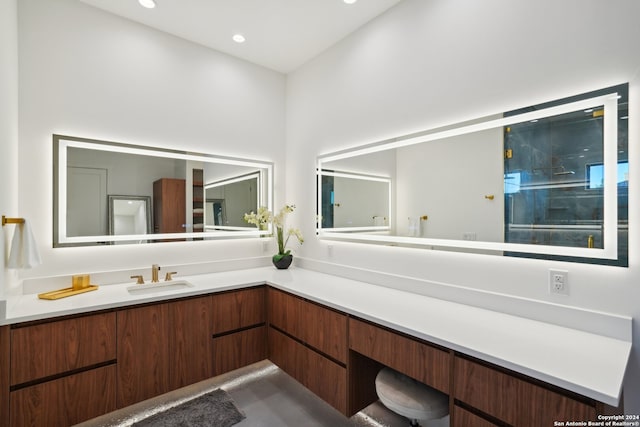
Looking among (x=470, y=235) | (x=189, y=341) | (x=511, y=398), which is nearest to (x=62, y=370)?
(x=189, y=341)

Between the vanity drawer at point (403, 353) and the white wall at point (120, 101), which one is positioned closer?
the vanity drawer at point (403, 353)

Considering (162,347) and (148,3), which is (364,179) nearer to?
(162,347)

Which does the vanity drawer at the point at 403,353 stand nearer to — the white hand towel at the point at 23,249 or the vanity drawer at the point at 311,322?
the vanity drawer at the point at 311,322

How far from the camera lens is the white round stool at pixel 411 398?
4.99 feet

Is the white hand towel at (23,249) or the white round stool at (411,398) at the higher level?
the white hand towel at (23,249)

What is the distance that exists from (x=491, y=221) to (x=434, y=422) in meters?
1.36

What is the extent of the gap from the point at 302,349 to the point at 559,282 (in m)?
1.61

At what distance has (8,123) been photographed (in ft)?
6.07

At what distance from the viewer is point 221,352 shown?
2.38m

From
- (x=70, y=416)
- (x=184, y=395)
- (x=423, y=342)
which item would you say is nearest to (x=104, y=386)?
(x=70, y=416)

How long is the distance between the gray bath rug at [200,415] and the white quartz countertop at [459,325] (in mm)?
815

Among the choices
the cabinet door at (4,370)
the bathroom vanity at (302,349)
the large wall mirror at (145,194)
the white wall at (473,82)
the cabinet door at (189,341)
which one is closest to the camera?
the bathroom vanity at (302,349)

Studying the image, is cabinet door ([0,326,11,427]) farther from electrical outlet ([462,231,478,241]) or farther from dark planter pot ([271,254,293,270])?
electrical outlet ([462,231,478,241])

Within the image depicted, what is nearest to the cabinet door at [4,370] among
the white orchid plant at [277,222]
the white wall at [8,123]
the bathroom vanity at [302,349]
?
the bathroom vanity at [302,349]
